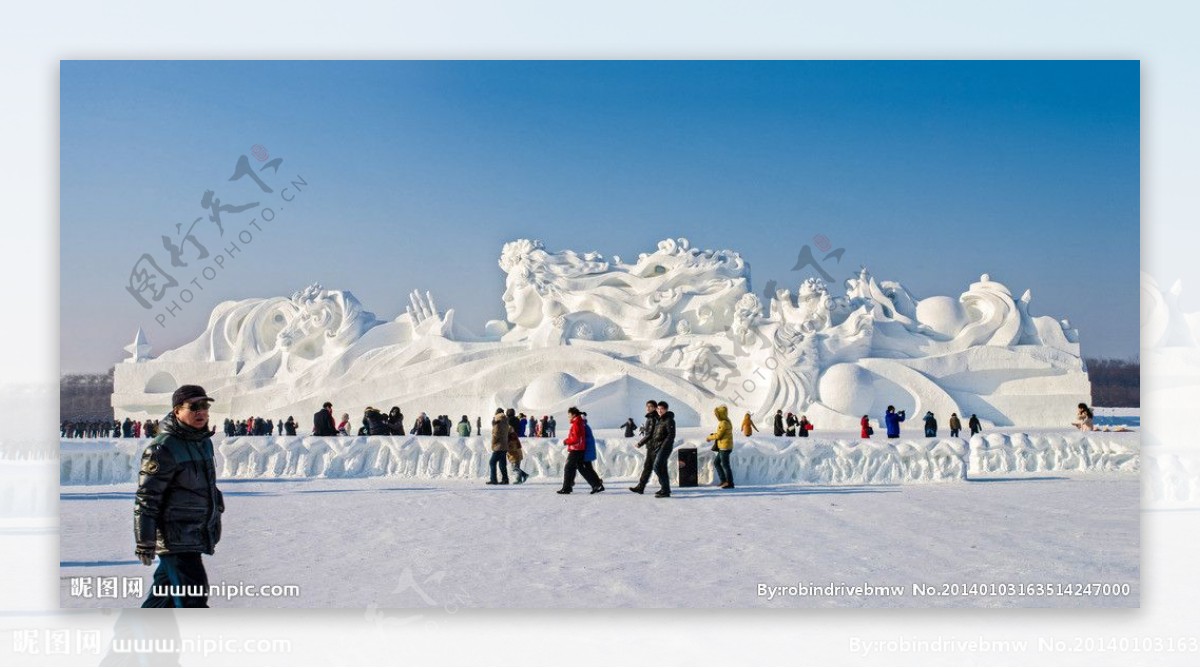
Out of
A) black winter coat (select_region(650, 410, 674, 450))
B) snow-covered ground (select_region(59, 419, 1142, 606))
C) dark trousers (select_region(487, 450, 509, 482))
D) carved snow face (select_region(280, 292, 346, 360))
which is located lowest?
snow-covered ground (select_region(59, 419, 1142, 606))

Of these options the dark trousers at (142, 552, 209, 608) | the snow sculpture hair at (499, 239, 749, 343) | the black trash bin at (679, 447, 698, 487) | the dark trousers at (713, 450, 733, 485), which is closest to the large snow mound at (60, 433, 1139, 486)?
the black trash bin at (679, 447, 698, 487)

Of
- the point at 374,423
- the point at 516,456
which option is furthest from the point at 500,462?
the point at 374,423

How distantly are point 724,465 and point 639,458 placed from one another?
182cm

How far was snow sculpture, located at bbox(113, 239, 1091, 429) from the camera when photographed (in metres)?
27.0

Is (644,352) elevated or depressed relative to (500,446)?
elevated

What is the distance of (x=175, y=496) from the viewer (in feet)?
16.8

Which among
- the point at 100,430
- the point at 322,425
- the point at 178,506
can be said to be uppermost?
the point at 178,506

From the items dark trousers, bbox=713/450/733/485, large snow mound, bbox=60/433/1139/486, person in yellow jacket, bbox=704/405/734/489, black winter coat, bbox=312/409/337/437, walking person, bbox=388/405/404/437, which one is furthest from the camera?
walking person, bbox=388/405/404/437

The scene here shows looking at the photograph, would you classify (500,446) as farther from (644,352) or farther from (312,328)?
(312,328)

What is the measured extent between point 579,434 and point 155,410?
73.3 feet

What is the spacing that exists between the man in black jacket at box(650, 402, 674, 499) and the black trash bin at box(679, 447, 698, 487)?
115 cm

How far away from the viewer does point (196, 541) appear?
5137 mm

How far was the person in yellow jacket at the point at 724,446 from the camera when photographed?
1230cm

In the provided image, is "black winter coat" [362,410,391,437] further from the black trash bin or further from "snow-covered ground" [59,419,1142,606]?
the black trash bin
